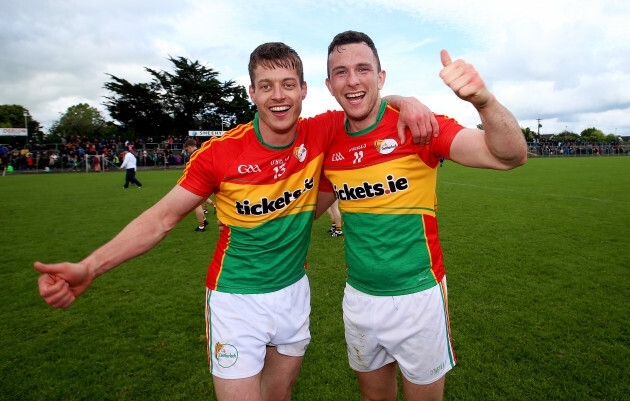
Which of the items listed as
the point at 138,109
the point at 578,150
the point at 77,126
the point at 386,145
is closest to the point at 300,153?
the point at 386,145

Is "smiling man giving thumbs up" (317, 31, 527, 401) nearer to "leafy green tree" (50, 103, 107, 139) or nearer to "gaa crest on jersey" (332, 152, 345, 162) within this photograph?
"gaa crest on jersey" (332, 152, 345, 162)

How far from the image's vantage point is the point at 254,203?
2.50 metres

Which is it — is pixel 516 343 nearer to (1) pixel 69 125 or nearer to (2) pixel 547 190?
(2) pixel 547 190

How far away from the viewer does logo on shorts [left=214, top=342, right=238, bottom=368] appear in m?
2.29

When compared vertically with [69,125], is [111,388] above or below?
below

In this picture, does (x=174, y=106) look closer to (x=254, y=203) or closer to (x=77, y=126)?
(x=77, y=126)

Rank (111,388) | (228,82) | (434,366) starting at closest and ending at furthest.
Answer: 1. (434,366)
2. (111,388)
3. (228,82)

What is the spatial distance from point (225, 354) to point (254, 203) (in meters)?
0.99

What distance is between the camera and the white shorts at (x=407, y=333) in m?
2.35

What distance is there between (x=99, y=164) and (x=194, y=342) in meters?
34.8

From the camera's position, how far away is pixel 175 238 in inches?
356

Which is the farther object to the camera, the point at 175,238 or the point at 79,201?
the point at 79,201

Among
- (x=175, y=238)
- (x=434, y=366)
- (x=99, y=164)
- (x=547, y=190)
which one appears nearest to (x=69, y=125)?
(x=99, y=164)

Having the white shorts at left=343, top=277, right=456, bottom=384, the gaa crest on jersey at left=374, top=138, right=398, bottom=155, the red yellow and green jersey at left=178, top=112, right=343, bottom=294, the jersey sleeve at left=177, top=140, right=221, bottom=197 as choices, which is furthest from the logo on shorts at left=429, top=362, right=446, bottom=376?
the jersey sleeve at left=177, top=140, right=221, bottom=197
